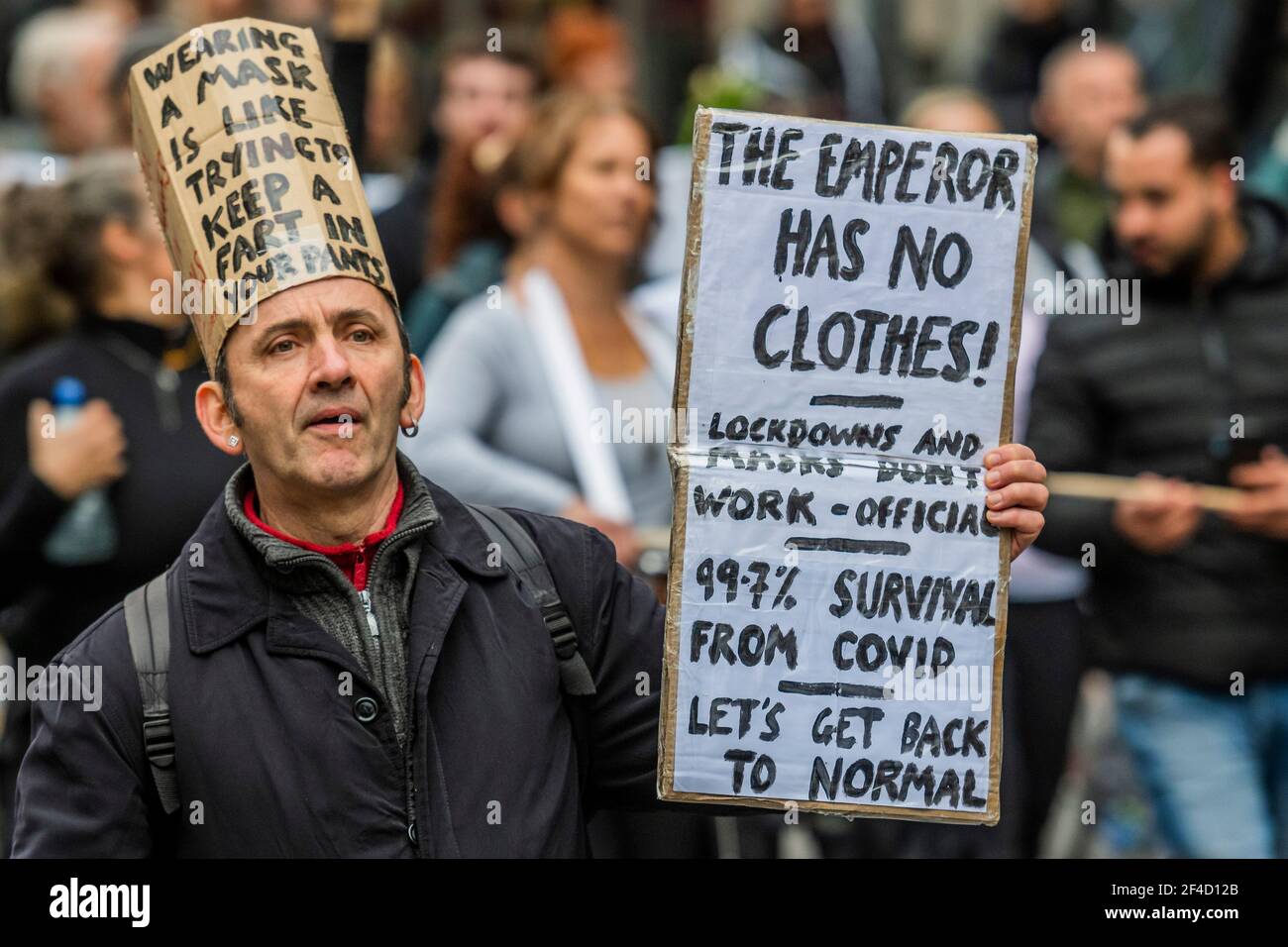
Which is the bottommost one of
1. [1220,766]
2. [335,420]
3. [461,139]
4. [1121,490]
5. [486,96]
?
[1220,766]

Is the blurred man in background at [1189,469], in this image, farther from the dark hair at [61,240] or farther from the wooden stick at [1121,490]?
the dark hair at [61,240]

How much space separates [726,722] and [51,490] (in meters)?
2.40

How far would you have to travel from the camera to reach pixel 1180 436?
19.6ft

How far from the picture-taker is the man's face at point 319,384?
3.34 meters

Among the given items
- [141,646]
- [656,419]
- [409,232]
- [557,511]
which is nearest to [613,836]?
[557,511]

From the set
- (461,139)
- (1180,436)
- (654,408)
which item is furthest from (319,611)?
(461,139)

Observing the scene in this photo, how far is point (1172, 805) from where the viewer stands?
19.5 ft

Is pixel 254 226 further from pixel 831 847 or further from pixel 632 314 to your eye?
pixel 831 847

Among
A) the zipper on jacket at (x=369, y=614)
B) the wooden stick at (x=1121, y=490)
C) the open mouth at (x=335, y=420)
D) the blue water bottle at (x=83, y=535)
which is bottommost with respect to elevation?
the zipper on jacket at (x=369, y=614)

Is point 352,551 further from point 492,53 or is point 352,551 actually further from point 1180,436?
point 492,53

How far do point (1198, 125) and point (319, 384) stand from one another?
3656 mm

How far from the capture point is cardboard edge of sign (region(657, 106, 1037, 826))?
3404mm

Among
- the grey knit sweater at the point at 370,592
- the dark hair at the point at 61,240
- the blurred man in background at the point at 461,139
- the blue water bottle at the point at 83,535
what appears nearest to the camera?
the grey knit sweater at the point at 370,592

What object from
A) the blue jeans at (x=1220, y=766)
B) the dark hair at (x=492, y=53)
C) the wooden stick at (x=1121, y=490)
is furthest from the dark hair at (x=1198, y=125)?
the dark hair at (x=492, y=53)
